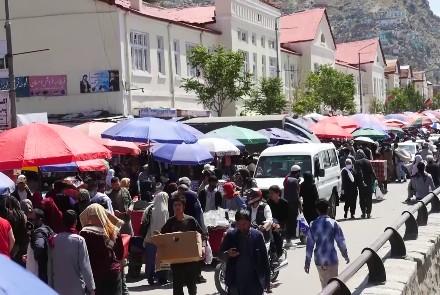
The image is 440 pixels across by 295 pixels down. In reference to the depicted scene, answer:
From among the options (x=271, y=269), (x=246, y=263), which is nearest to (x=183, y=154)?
(x=271, y=269)

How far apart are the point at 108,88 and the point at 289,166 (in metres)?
16.9

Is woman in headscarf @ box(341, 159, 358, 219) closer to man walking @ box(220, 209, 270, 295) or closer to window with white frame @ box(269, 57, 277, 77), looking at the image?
man walking @ box(220, 209, 270, 295)

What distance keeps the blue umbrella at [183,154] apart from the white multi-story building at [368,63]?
68.0 m

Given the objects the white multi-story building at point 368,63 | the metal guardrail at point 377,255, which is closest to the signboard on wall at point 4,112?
the metal guardrail at point 377,255

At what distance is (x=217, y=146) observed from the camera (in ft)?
71.2

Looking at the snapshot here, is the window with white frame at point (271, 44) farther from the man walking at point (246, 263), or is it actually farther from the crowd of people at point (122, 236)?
the man walking at point (246, 263)

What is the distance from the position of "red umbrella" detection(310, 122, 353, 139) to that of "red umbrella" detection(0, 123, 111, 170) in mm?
20659

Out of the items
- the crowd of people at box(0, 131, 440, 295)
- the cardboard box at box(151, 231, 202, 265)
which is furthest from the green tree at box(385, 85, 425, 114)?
the cardboard box at box(151, 231, 202, 265)

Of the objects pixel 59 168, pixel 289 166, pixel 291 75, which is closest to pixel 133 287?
pixel 59 168

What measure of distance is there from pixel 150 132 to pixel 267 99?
91.4 ft

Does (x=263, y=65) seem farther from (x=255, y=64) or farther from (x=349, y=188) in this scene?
(x=349, y=188)

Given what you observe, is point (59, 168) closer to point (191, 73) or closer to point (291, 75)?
point (191, 73)

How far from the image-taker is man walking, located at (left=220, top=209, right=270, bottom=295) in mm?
8633

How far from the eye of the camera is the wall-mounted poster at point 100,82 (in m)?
35.3
